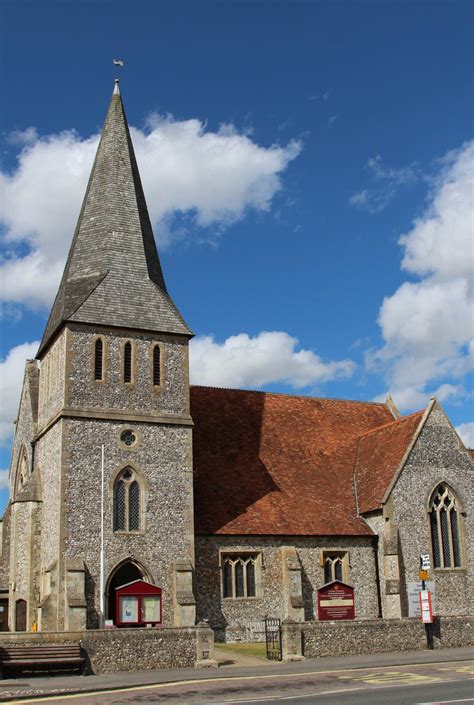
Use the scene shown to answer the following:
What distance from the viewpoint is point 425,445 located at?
33.8m

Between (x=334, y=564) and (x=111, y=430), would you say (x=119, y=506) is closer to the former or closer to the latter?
Result: (x=111, y=430)

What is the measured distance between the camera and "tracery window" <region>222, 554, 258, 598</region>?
30.5 meters

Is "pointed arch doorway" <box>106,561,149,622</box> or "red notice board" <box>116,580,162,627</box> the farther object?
"pointed arch doorway" <box>106,561,149,622</box>

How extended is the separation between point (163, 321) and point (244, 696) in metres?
18.0

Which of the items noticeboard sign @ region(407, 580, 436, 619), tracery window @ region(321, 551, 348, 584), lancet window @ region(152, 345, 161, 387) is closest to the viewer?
noticeboard sign @ region(407, 580, 436, 619)

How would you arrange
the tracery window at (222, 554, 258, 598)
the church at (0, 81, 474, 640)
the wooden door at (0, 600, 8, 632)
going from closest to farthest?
the church at (0, 81, 474, 640), the tracery window at (222, 554, 258, 598), the wooden door at (0, 600, 8, 632)

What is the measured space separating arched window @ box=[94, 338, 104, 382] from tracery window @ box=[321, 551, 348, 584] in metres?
11.6

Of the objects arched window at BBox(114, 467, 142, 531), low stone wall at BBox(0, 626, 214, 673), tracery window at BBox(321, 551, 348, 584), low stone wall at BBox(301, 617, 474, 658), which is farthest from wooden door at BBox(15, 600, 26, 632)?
low stone wall at BBox(301, 617, 474, 658)

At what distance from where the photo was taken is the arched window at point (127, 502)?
2905 centimetres

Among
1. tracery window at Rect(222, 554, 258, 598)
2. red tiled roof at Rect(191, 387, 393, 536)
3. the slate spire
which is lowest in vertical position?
tracery window at Rect(222, 554, 258, 598)

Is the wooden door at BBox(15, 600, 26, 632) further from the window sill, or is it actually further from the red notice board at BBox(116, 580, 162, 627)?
the window sill

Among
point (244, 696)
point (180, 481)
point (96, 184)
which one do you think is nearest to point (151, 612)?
point (180, 481)

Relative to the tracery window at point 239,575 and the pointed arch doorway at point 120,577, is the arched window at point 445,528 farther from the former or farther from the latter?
the pointed arch doorway at point 120,577

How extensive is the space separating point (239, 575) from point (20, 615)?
853cm
